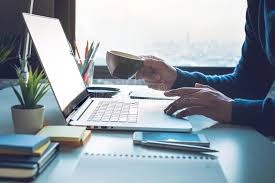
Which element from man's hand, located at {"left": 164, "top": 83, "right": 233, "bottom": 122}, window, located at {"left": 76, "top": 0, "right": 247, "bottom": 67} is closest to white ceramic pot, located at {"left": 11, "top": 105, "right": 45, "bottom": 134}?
man's hand, located at {"left": 164, "top": 83, "right": 233, "bottom": 122}

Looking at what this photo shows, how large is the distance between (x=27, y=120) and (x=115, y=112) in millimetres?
264

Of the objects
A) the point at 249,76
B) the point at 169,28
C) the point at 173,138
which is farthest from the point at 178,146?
the point at 169,28

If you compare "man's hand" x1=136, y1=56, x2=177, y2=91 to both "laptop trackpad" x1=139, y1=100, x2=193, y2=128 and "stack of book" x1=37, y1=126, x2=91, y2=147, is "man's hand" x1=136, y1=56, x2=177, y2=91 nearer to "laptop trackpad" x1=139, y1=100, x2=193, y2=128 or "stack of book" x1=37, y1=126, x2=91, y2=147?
"laptop trackpad" x1=139, y1=100, x2=193, y2=128

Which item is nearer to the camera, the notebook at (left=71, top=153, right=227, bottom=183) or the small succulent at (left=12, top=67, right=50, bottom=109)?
the notebook at (left=71, top=153, right=227, bottom=183)

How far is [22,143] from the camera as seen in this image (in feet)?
1.94

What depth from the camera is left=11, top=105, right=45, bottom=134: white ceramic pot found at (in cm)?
77

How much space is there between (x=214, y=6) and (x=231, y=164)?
1.32 m

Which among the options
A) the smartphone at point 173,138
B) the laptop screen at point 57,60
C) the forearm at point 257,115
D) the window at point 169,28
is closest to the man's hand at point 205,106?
the forearm at point 257,115

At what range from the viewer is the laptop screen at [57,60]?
2.83ft

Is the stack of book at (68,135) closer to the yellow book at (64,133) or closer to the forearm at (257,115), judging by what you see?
the yellow book at (64,133)

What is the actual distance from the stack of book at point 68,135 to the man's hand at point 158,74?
0.65 m

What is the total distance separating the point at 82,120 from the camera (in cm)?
88

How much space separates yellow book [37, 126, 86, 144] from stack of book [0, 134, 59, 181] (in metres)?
0.06

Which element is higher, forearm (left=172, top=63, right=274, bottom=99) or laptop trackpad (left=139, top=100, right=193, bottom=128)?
forearm (left=172, top=63, right=274, bottom=99)
